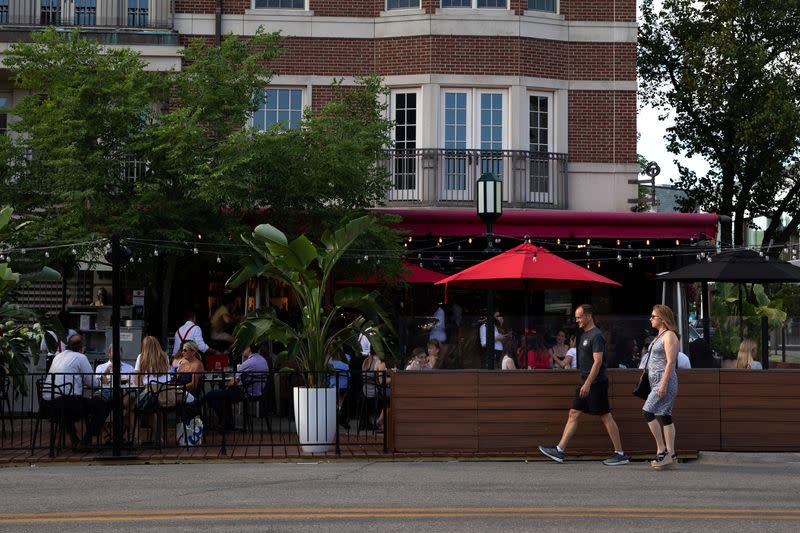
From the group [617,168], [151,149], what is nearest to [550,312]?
[617,168]

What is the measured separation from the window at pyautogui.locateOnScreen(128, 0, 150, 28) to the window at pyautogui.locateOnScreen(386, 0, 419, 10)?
446 centimetres

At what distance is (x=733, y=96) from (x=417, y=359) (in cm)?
1594

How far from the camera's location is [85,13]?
22922 millimetres

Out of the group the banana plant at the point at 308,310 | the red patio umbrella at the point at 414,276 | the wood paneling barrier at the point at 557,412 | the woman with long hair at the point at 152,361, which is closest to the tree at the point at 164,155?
the red patio umbrella at the point at 414,276

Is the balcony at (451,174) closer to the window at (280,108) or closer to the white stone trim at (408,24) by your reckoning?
the window at (280,108)

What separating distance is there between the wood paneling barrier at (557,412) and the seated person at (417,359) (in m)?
0.75

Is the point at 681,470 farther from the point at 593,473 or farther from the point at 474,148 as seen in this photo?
the point at 474,148

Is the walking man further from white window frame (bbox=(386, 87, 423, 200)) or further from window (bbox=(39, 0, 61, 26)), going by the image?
window (bbox=(39, 0, 61, 26))

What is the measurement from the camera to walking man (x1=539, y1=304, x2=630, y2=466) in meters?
13.5

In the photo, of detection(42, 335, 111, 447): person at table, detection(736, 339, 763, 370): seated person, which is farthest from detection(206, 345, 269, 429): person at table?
detection(736, 339, 763, 370): seated person

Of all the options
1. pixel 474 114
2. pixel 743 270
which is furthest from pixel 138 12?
pixel 743 270

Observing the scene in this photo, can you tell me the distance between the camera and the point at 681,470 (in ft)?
43.3

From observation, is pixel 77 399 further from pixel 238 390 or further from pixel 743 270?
pixel 743 270

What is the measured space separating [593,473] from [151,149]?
30.7 ft
